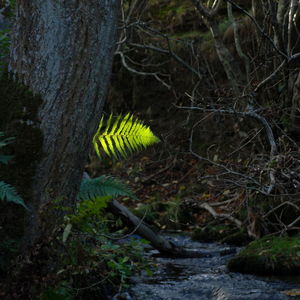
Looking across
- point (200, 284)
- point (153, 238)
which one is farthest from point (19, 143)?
point (153, 238)

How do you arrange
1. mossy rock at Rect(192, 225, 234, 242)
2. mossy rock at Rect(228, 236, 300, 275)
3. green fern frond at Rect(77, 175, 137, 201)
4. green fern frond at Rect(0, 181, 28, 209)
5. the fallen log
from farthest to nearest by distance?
mossy rock at Rect(192, 225, 234, 242)
the fallen log
mossy rock at Rect(228, 236, 300, 275)
green fern frond at Rect(77, 175, 137, 201)
green fern frond at Rect(0, 181, 28, 209)

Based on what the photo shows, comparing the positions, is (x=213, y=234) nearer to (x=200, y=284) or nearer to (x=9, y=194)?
(x=200, y=284)

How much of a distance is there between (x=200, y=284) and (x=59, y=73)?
2907 millimetres

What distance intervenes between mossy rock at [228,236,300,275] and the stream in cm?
13

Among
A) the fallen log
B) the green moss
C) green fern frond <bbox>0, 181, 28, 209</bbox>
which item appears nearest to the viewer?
green fern frond <bbox>0, 181, 28, 209</bbox>

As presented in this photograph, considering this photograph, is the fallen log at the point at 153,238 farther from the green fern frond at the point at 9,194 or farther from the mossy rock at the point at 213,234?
the green fern frond at the point at 9,194

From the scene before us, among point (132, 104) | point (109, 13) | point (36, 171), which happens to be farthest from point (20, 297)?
point (132, 104)

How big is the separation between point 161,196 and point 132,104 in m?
3.32

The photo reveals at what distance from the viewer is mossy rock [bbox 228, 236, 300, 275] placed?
4977 millimetres

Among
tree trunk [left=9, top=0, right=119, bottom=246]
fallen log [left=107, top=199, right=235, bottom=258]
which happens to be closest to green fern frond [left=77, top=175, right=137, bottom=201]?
tree trunk [left=9, top=0, right=119, bottom=246]

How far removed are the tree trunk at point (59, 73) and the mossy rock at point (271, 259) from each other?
3071 mm

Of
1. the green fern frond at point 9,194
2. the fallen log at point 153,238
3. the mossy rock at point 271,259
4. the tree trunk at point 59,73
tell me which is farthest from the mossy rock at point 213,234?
the green fern frond at point 9,194

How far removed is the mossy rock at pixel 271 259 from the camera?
16.3 feet

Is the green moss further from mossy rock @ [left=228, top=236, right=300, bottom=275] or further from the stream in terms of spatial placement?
mossy rock @ [left=228, top=236, right=300, bottom=275]
